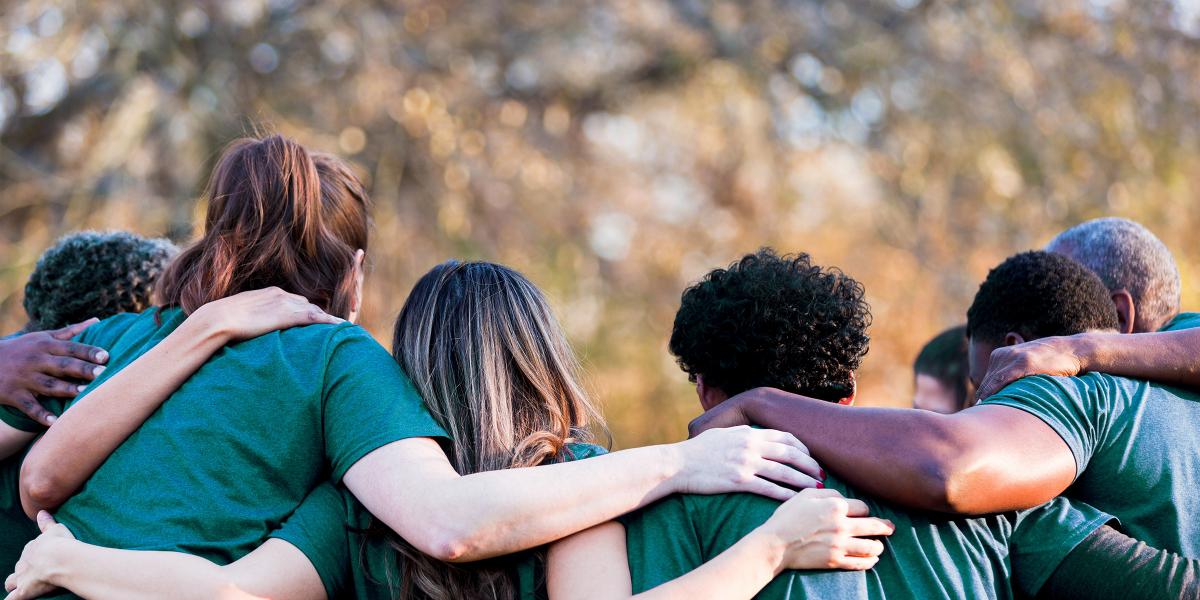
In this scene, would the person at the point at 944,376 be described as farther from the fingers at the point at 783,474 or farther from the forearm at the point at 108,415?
the forearm at the point at 108,415

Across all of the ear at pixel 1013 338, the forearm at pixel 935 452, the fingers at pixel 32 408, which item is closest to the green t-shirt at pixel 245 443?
the fingers at pixel 32 408

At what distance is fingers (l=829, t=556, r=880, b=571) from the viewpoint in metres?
2.26

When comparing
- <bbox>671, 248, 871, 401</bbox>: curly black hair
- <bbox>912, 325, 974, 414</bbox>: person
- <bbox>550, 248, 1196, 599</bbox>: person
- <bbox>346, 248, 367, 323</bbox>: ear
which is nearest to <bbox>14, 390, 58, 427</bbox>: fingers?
<bbox>346, 248, 367, 323</bbox>: ear

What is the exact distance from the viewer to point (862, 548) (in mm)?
2279

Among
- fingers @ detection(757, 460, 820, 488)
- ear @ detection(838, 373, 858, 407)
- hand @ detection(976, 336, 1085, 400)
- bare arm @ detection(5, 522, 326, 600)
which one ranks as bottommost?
bare arm @ detection(5, 522, 326, 600)

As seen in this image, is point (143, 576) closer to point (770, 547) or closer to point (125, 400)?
point (125, 400)

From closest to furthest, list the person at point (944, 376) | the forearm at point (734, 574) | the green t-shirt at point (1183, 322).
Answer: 1. the forearm at point (734, 574)
2. the green t-shirt at point (1183, 322)
3. the person at point (944, 376)

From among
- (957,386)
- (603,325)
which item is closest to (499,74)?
(603,325)

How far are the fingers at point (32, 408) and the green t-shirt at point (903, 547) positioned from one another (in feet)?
4.92

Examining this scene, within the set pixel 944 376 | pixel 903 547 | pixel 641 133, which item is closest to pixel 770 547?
pixel 903 547

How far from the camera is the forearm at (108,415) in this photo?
2465 millimetres

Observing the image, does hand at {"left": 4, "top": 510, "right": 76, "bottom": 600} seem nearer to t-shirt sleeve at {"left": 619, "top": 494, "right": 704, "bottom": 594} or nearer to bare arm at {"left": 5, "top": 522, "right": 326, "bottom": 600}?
bare arm at {"left": 5, "top": 522, "right": 326, "bottom": 600}

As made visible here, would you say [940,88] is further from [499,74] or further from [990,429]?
[990,429]

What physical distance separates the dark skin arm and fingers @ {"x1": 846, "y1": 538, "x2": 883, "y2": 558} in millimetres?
107
